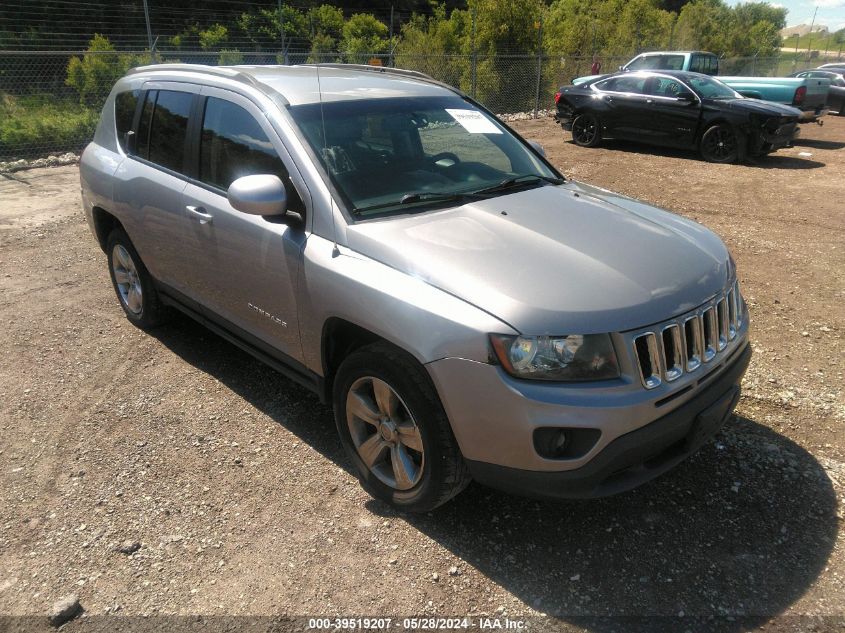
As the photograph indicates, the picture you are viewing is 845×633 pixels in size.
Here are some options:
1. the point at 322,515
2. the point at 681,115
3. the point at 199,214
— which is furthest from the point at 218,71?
the point at 681,115

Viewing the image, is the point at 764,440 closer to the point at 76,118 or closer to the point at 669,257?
the point at 669,257

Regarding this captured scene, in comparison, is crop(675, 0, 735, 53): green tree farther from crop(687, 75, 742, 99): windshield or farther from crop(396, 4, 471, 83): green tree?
crop(687, 75, 742, 99): windshield

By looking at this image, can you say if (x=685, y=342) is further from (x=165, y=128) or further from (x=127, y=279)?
(x=127, y=279)

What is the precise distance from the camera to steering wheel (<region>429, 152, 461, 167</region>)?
11.8 feet

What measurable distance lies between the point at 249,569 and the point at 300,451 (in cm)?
86

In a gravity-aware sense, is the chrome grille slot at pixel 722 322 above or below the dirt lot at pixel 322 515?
above

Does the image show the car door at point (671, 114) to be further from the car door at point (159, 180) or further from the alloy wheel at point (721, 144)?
the car door at point (159, 180)

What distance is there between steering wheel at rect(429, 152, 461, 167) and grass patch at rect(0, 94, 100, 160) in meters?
11.3

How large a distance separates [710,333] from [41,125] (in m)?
13.4

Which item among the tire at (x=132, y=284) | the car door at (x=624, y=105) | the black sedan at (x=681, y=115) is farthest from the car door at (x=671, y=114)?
the tire at (x=132, y=284)

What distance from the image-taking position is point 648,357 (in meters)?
2.50

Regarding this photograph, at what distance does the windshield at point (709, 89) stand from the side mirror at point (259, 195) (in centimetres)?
1096

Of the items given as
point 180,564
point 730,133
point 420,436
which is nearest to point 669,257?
point 420,436

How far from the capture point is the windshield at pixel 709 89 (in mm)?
11852
